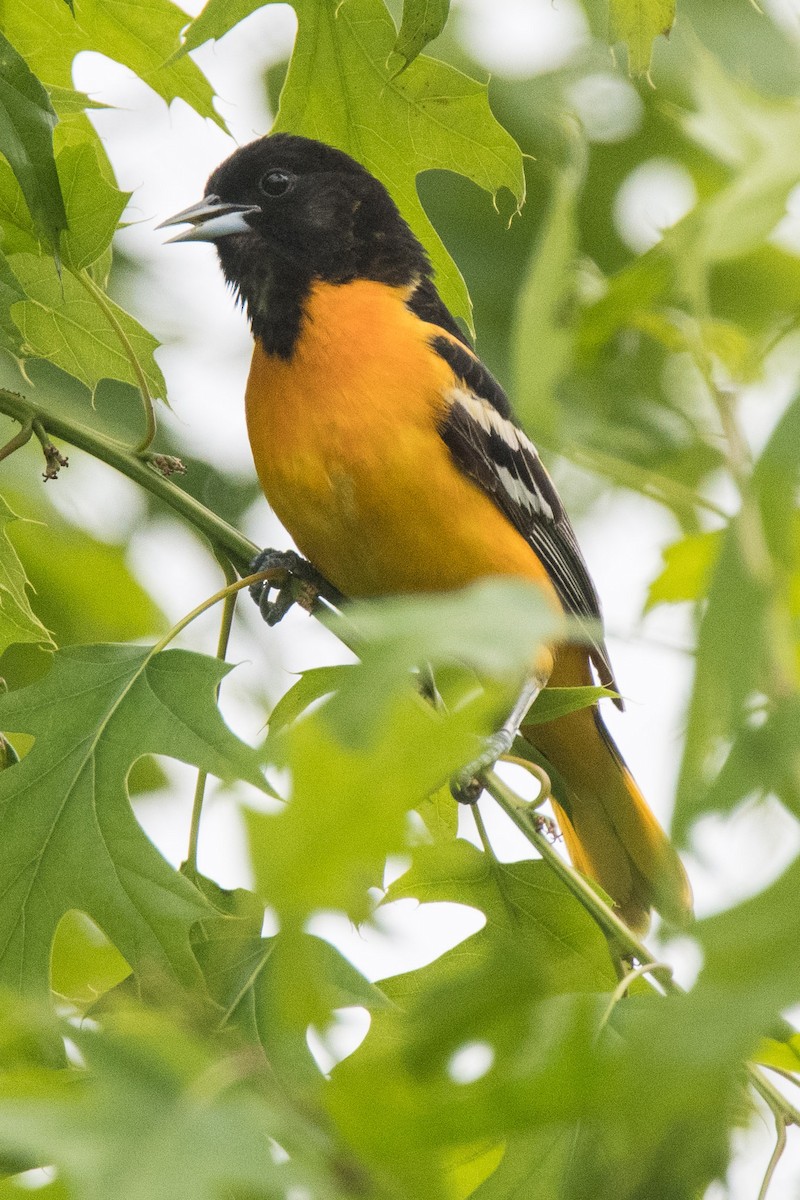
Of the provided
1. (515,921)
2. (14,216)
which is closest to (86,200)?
(14,216)

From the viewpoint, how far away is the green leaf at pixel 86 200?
2.06 metres

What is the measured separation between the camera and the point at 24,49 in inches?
94.0

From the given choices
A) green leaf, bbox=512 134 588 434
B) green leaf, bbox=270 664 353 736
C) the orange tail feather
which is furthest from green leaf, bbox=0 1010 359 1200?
the orange tail feather

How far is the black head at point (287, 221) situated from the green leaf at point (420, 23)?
1.45 metres

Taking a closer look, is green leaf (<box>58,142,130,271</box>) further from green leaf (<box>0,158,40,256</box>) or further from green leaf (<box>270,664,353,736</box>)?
green leaf (<box>270,664,353,736</box>)

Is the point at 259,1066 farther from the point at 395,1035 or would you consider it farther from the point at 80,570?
the point at 80,570

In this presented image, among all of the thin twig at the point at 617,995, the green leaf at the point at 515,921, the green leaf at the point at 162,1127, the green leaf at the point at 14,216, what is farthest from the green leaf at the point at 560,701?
the green leaf at the point at 162,1127

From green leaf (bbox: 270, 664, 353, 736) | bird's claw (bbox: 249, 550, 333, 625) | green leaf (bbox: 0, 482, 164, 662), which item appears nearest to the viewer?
green leaf (bbox: 270, 664, 353, 736)

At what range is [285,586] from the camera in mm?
2748

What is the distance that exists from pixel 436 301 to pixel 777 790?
2852mm

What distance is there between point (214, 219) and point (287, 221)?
177mm

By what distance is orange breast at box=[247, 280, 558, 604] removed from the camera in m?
3.02

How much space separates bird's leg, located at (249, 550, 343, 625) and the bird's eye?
91 centimetres

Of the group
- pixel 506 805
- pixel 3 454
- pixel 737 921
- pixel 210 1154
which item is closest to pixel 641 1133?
pixel 737 921
